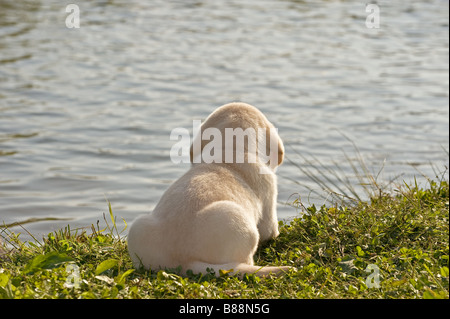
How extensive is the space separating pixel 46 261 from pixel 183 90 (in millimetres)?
9278

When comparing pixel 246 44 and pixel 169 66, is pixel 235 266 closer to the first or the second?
pixel 169 66

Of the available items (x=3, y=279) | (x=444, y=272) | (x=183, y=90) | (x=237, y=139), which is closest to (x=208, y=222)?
(x=237, y=139)

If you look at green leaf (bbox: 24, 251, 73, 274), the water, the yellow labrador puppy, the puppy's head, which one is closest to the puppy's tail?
the yellow labrador puppy

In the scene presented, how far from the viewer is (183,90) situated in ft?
45.0

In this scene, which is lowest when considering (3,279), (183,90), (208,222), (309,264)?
(183,90)

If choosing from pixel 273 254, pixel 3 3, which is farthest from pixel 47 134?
pixel 3 3

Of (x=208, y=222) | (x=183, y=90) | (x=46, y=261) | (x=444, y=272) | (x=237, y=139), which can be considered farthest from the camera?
(x=183, y=90)

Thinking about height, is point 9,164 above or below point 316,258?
below

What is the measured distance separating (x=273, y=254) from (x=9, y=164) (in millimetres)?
5816

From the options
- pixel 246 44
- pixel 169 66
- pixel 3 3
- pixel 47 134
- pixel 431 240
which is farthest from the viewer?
pixel 3 3

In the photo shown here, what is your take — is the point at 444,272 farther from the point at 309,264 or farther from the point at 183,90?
the point at 183,90

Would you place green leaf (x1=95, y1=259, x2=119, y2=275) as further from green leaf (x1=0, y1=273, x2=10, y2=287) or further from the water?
the water
